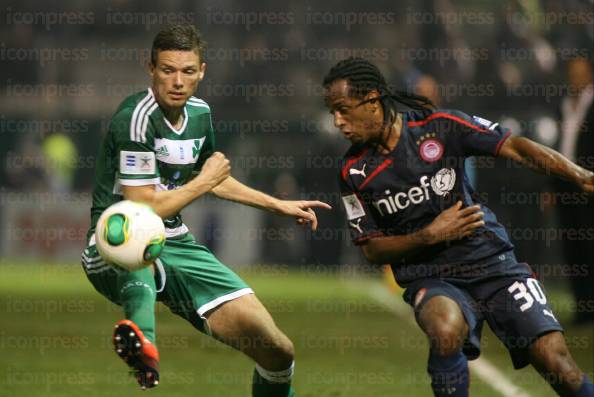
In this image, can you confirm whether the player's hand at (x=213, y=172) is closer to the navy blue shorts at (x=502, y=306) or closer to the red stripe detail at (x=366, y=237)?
the red stripe detail at (x=366, y=237)

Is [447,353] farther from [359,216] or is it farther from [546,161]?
[546,161]

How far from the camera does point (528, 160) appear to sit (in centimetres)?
550

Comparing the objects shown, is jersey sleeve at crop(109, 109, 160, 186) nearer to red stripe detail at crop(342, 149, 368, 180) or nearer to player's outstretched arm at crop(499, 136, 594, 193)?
red stripe detail at crop(342, 149, 368, 180)

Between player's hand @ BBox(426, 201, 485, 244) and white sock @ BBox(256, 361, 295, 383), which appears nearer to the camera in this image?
player's hand @ BBox(426, 201, 485, 244)

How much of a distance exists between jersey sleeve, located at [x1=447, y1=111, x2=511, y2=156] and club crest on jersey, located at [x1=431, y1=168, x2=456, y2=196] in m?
0.13

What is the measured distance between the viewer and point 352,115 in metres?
5.75

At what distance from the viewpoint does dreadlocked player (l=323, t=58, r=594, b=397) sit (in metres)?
5.48

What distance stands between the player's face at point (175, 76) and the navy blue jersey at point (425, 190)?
91 cm

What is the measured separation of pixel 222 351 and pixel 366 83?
4467 mm

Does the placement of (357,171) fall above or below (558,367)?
above

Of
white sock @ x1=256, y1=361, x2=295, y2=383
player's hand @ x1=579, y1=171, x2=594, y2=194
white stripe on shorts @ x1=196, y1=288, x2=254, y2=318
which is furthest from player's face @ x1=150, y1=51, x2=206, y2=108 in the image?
player's hand @ x1=579, y1=171, x2=594, y2=194

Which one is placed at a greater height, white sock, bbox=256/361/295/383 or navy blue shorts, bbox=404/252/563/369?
navy blue shorts, bbox=404/252/563/369

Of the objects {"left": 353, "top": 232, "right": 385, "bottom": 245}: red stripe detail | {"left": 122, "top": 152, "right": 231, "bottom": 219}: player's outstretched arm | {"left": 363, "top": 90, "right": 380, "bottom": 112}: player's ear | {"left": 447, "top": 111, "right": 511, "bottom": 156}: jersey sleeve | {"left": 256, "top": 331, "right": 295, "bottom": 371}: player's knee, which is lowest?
{"left": 256, "top": 331, "right": 295, "bottom": 371}: player's knee

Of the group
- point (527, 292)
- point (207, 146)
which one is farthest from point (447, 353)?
point (207, 146)
